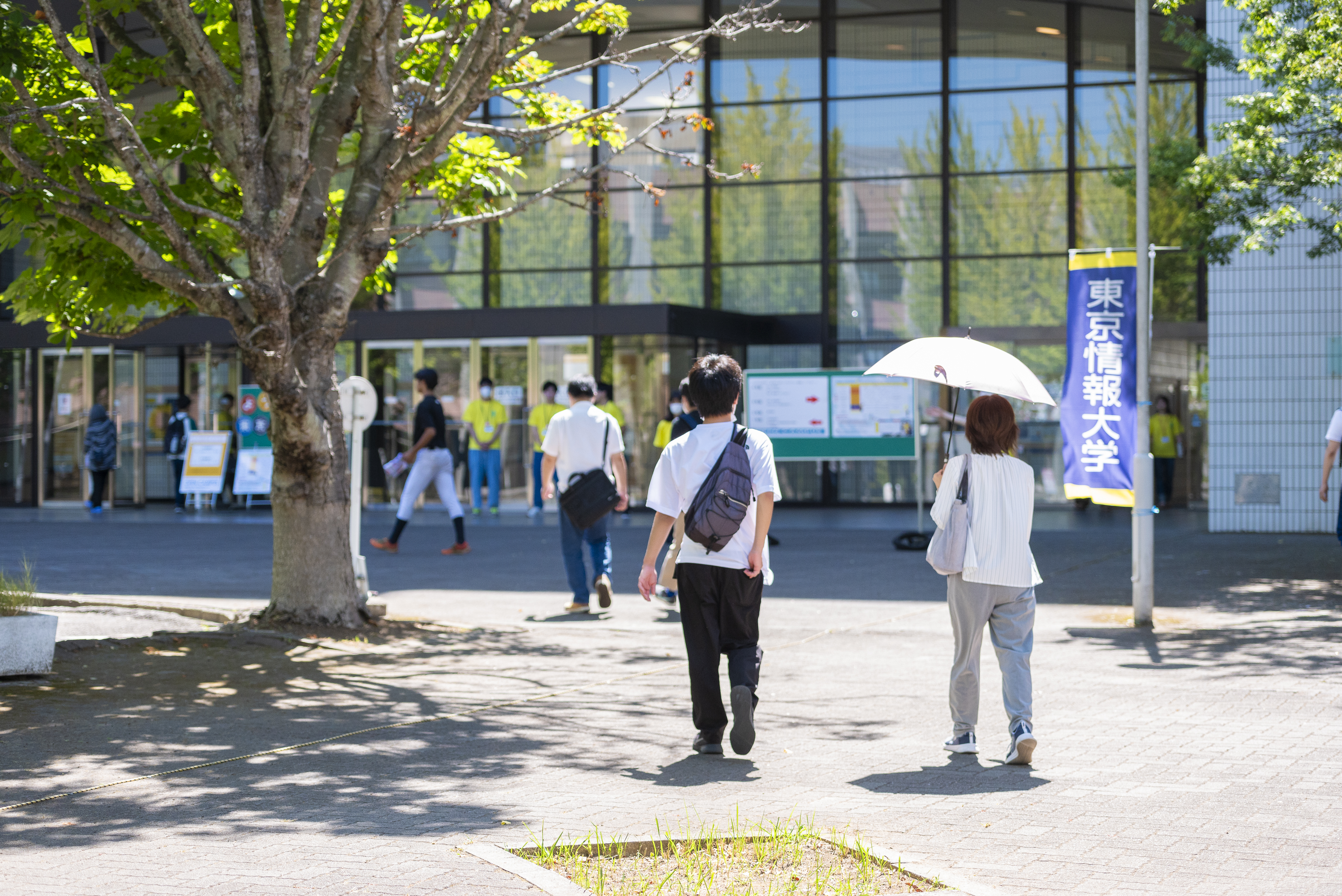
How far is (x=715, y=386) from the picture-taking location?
6.52 metres

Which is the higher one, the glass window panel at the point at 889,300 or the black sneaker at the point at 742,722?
the glass window panel at the point at 889,300

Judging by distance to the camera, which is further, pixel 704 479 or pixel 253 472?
pixel 253 472

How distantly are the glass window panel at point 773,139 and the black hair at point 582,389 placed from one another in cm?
1560

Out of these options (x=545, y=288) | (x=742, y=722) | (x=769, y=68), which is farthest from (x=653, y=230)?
(x=742, y=722)

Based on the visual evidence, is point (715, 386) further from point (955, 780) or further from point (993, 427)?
point (955, 780)

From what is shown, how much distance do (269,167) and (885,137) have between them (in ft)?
58.4

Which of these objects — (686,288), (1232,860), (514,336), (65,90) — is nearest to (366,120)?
(65,90)

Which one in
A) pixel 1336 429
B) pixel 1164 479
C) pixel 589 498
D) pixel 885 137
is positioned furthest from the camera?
pixel 885 137

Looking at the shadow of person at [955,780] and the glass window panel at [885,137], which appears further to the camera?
the glass window panel at [885,137]

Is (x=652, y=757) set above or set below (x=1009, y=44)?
below

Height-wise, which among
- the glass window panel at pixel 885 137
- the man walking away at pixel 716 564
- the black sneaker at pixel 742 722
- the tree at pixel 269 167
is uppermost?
the glass window panel at pixel 885 137

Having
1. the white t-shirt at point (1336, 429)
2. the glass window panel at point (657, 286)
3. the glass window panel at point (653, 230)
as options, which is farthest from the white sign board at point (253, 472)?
the white t-shirt at point (1336, 429)

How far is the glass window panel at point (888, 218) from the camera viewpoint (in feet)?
84.3

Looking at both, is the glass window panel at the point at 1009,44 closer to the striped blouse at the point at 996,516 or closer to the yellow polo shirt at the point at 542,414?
the yellow polo shirt at the point at 542,414
